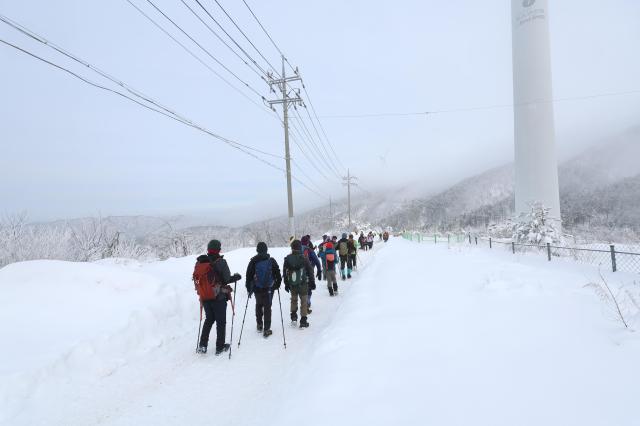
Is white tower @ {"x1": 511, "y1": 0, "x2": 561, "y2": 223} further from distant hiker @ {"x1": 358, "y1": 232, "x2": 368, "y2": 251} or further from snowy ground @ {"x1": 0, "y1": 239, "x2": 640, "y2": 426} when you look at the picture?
snowy ground @ {"x1": 0, "y1": 239, "x2": 640, "y2": 426}

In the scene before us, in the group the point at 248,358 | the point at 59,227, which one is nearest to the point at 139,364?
the point at 248,358

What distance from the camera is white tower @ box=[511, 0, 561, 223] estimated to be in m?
25.6

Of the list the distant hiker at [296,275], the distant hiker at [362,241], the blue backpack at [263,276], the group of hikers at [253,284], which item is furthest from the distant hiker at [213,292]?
the distant hiker at [362,241]

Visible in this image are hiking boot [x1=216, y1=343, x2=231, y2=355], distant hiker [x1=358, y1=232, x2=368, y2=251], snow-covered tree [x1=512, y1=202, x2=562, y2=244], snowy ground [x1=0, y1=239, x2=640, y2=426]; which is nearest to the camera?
snowy ground [x1=0, y1=239, x2=640, y2=426]

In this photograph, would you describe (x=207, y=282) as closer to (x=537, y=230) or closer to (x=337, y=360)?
(x=337, y=360)

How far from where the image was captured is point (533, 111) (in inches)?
1033

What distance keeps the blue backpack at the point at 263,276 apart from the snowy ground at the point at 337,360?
3.41 feet

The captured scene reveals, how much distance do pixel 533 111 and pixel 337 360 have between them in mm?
30209

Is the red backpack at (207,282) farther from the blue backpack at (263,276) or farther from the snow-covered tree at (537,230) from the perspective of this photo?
the snow-covered tree at (537,230)

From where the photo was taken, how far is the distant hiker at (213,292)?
18.4 feet

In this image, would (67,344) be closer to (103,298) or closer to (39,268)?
(103,298)

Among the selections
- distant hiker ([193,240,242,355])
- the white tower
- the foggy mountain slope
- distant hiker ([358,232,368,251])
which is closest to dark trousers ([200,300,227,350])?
distant hiker ([193,240,242,355])

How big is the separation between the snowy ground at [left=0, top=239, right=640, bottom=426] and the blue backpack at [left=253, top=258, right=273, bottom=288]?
1040 mm

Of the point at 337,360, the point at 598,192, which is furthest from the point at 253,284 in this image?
the point at 598,192
